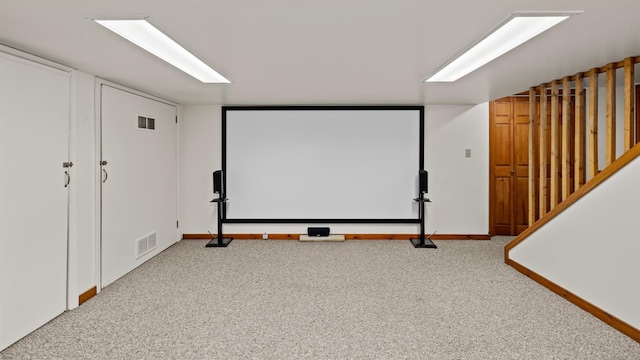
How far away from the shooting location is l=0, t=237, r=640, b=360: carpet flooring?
2.36 meters

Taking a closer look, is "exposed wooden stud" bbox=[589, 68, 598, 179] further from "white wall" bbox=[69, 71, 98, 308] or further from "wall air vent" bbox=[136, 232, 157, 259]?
"wall air vent" bbox=[136, 232, 157, 259]

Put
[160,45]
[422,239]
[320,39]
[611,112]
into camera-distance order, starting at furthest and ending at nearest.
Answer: [422,239]
[611,112]
[160,45]
[320,39]

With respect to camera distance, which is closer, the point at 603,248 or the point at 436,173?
the point at 603,248

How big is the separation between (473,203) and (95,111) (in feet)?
18.1

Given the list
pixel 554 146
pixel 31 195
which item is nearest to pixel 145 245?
pixel 31 195

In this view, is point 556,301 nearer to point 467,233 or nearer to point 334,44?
point 467,233

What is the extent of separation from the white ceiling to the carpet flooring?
7.36ft

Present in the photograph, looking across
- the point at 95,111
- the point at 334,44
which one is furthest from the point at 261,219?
the point at 334,44

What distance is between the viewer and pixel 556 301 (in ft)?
10.4

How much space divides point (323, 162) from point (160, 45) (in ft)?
11.1

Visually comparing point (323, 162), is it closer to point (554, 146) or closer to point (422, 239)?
point (422, 239)

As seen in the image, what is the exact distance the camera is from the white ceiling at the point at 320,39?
6.13ft

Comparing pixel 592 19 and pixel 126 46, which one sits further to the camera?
pixel 126 46

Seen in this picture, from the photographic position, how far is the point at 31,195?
2656 millimetres
